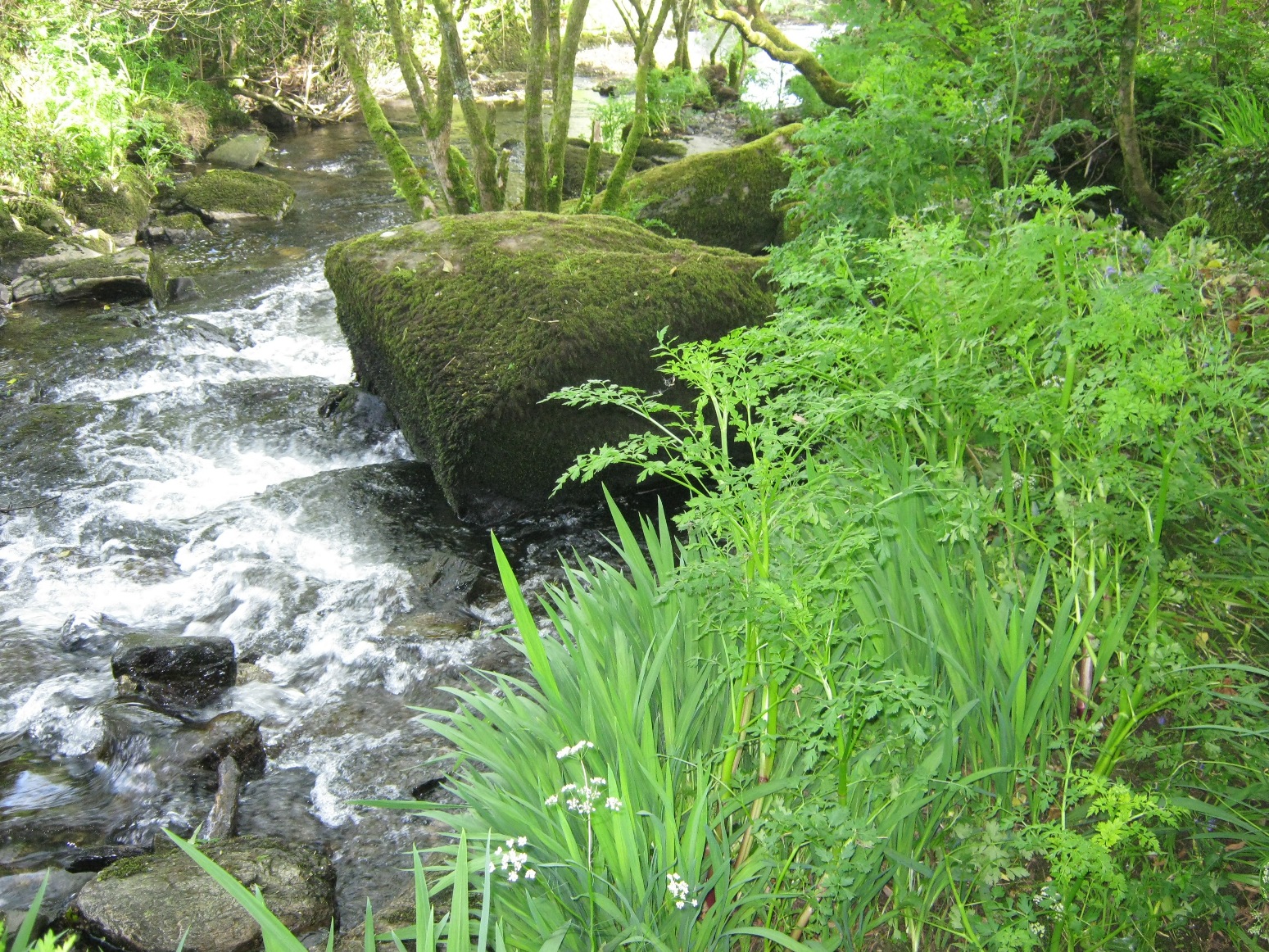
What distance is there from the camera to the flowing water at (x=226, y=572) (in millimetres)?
3363

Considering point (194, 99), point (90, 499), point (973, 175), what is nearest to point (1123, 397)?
point (973, 175)

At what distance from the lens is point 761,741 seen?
189 cm

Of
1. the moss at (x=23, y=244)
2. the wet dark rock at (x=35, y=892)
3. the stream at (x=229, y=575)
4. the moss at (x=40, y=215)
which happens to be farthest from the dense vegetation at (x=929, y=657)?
the moss at (x=40, y=215)

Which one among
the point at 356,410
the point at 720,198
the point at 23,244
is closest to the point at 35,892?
the point at 356,410

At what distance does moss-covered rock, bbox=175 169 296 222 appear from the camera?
34.0ft

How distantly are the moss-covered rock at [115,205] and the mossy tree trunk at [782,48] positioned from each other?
275 inches

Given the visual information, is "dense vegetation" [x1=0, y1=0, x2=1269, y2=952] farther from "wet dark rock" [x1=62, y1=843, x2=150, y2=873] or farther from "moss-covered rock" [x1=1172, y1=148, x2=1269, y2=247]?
"moss-covered rock" [x1=1172, y1=148, x2=1269, y2=247]

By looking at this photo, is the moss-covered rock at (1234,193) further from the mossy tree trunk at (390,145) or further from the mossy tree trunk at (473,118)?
the mossy tree trunk at (390,145)

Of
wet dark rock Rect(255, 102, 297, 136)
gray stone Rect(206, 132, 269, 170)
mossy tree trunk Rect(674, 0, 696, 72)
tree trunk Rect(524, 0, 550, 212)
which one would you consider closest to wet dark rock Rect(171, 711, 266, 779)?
tree trunk Rect(524, 0, 550, 212)

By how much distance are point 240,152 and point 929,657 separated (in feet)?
43.1

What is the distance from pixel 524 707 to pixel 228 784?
172cm

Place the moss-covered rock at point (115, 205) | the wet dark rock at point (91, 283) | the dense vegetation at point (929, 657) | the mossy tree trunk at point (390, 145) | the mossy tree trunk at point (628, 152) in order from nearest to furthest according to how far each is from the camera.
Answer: the dense vegetation at point (929, 657), the mossy tree trunk at point (390, 145), the mossy tree trunk at point (628, 152), the wet dark rock at point (91, 283), the moss-covered rock at point (115, 205)

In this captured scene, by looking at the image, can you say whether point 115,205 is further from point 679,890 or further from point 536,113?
point 679,890

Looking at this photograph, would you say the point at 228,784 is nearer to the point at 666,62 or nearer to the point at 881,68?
the point at 881,68
